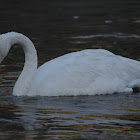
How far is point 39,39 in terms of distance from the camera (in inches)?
714

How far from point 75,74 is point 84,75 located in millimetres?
197

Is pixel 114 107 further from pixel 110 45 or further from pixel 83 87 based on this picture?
pixel 110 45

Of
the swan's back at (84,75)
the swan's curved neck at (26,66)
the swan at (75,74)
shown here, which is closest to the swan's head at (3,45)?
the swan at (75,74)

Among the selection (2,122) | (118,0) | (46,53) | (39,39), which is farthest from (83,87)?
(118,0)

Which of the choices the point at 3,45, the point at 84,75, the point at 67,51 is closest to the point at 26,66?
the point at 3,45

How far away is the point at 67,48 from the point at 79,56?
15.6 feet

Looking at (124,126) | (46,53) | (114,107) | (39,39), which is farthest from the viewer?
(39,39)

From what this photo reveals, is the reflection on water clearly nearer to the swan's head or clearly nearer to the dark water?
the dark water

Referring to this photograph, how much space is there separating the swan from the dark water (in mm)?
214

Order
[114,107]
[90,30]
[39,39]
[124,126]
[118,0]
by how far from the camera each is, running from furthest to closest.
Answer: [118,0], [90,30], [39,39], [114,107], [124,126]

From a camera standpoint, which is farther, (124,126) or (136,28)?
(136,28)

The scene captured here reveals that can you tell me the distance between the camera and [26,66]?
11.5m

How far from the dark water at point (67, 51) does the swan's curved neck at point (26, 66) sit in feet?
0.85

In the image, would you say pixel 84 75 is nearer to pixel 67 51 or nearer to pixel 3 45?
pixel 3 45
